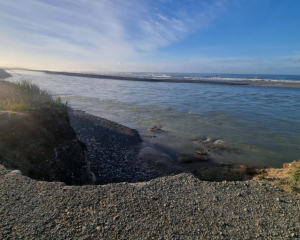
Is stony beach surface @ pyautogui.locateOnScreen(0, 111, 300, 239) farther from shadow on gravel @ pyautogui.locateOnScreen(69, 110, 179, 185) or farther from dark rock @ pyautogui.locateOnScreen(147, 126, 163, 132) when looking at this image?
dark rock @ pyautogui.locateOnScreen(147, 126, 163, 132)

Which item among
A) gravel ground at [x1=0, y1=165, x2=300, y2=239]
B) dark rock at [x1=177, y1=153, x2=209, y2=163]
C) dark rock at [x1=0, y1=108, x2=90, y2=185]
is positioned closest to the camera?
gravel ground at [x1=0, y1=165, x2=300, y2=239]

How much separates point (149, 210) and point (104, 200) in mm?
→ 1098

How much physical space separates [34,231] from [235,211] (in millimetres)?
4326

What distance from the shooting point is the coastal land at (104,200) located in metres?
3.88

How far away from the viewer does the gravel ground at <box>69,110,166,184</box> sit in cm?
839

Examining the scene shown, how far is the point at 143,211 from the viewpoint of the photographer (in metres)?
4.49

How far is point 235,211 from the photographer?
4.77m

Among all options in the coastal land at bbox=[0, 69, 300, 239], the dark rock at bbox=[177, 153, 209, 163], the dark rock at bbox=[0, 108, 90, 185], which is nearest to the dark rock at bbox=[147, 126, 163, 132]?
the dark rock at bbox=[177, 153, 209, 163]

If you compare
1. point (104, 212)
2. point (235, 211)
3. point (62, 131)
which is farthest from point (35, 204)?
point (235, 211)

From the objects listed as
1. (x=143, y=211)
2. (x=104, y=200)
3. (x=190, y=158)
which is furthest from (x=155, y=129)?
(x=143, y=211)

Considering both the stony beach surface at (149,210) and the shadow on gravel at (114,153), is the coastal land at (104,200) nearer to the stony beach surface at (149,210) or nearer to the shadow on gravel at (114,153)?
the stony beach surface at (149,210)

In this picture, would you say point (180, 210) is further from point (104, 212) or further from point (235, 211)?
point (104, 212)

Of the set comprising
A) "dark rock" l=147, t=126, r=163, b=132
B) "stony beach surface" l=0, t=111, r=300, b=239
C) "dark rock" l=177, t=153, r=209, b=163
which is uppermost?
"stony beach surface" l=0, t=111, r=300, b=239

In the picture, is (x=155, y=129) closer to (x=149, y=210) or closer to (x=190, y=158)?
Result: (x=190, y=158)
